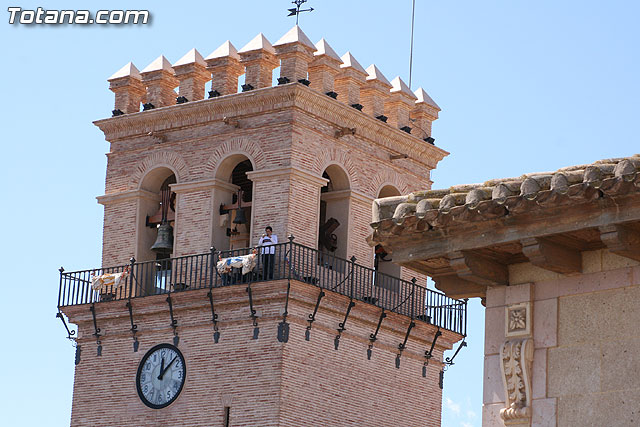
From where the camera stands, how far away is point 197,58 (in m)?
35.0

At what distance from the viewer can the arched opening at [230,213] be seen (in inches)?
1319

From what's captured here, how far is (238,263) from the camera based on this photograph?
31.8 m

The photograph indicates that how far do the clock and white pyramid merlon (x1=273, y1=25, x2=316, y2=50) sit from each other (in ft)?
21.0

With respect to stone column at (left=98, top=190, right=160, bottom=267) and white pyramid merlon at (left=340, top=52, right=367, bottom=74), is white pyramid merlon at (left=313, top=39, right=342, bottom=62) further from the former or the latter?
stone column at (left=98, top=190, right=160, bottom=267)

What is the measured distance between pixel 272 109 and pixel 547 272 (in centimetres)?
1936

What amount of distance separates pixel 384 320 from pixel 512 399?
19.7 meters

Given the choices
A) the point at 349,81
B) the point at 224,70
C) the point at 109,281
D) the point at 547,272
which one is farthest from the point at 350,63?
the point at 547,272

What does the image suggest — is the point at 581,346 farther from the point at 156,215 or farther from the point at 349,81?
the point at 156,215

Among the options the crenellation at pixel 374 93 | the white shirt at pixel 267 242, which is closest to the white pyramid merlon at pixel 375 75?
the crenellation at pixel 374 93

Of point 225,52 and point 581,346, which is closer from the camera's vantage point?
point 581,346

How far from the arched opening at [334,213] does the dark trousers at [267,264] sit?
212 centimetres

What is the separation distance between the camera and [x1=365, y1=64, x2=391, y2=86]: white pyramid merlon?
34.9m

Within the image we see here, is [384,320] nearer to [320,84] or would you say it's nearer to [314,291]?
[314,291]

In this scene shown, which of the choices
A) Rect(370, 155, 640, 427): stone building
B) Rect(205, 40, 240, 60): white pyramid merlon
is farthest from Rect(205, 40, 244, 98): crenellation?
Rect(370, 155, 640, 427): stone building
